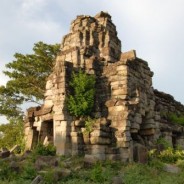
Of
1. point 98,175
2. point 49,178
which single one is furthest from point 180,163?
point 49,178

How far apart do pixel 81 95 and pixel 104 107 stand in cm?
124

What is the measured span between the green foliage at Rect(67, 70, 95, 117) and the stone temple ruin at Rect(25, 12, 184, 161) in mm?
278

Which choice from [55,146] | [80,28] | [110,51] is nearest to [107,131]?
[55,146]

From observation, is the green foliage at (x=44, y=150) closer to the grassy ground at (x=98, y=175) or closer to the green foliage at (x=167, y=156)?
the grassy ground at (x=98, y=175)

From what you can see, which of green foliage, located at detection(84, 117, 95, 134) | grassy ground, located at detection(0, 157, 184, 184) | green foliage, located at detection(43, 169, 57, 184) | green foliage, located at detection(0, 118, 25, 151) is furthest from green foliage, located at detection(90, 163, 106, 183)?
green foliage, located at detection(0, 118, 25, 151)

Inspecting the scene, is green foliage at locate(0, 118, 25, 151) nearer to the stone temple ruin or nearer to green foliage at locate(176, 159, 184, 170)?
the stone temple ruin

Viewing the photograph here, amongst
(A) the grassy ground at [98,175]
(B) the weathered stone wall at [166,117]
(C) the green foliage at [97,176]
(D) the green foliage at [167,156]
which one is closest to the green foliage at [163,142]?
(B) the weathered stone wall at [166,117]

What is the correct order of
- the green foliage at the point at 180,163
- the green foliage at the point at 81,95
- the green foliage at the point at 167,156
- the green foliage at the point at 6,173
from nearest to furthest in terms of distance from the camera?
the green foliage at the point at 6,173, the green foliage at the point at 180,163, the green foliage at the point at 81,95, the green foliage at the point at 167,156

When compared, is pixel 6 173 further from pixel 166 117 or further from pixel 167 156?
pixel 166 117

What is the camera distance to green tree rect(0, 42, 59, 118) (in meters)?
23.8

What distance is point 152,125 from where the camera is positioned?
49.7ft

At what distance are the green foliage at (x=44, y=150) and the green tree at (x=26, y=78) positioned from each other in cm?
1104

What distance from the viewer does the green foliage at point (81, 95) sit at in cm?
1355

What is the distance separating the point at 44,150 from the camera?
42.3 feet
